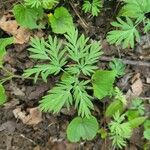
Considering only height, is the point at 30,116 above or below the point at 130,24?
below

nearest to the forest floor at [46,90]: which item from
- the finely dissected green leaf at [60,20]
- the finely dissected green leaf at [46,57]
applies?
the finely dissected green leaf at [60,20]

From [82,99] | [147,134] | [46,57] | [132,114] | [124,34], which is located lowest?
[147,134]

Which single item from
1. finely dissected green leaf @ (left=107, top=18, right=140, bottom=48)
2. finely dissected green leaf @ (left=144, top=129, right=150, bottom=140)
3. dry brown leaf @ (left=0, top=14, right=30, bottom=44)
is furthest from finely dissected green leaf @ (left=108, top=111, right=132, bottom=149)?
dry brown leaf @ (left=0, top=14, right=30, bottom=44)

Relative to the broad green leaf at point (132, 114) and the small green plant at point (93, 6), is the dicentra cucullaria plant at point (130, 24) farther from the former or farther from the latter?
the broad green leaf at point (132, 114)

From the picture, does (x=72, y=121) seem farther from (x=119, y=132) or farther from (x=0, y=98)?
(x=0, y=98)

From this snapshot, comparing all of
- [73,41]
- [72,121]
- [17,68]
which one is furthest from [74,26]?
[72,121]

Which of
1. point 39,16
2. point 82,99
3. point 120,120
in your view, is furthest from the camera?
point 39,16

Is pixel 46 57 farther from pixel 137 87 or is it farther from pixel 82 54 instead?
pixel 137 87

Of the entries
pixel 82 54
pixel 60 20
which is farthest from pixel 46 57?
pixel 60 20
